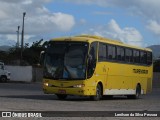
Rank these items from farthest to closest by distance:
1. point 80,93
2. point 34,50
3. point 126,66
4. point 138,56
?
1. point 34,50
2. point 138,56
3. point 126,66
4. point 80,93

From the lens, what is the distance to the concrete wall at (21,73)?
2499 inches

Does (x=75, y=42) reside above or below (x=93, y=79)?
above

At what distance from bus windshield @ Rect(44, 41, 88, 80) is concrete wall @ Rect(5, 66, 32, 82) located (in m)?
36.3

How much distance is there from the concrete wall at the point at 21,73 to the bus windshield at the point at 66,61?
36254 mm

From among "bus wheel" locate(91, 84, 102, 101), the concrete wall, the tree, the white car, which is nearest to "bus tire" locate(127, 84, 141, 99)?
"bus wheel" locate(91, 84, 102, 101)

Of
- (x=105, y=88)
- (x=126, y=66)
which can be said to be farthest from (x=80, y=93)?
(x=126, y=66)

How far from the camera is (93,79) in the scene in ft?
88.9

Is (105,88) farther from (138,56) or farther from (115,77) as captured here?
(138,56)

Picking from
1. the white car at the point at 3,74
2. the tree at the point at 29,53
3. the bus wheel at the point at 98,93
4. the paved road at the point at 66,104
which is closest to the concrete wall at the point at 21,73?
the white car at the point at 3,74

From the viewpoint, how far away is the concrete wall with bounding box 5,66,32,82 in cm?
6347

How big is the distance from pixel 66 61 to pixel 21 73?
37.3 m

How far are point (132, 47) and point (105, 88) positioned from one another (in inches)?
192

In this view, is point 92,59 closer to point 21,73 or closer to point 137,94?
point 137,94

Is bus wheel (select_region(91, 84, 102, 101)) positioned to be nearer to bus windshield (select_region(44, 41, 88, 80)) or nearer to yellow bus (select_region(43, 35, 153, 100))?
yellow bus (select_region(43, 35, 153, 100))
